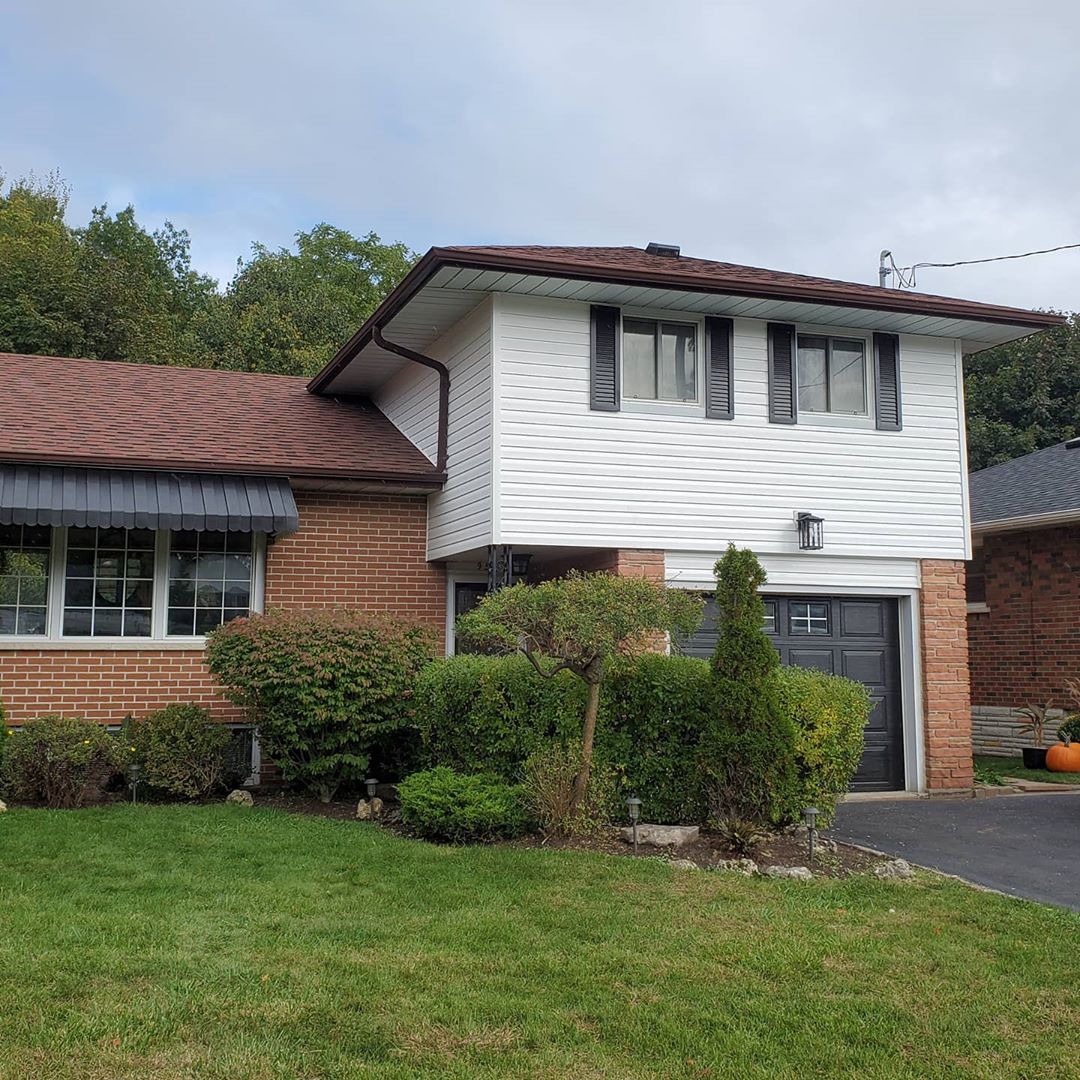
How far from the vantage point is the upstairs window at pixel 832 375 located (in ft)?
39.9

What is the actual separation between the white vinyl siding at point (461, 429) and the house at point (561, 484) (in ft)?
0.15

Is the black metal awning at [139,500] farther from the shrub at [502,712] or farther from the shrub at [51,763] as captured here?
the shrub at [502,712]

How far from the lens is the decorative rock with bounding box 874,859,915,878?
7.68 meters

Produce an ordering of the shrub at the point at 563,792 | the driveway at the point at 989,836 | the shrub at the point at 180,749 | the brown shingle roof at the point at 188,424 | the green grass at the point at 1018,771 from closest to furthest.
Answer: the driveway at the point at 989,836 → the shrub at the point at 563,792 → the shrub at the point at 180,749 → the brown shingle roof at the point at 188,424 → the green grass at the point at 1018,771

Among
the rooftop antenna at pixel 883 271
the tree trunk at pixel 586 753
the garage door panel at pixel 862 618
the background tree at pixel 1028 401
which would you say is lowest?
the tree trunk at pixel 586 753

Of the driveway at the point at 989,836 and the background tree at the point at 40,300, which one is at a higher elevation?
the background tree at the point at 40,300

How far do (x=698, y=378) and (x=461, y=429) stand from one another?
2.69 meters

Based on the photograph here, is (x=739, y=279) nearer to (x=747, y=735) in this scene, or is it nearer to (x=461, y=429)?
(x=461, y=429)

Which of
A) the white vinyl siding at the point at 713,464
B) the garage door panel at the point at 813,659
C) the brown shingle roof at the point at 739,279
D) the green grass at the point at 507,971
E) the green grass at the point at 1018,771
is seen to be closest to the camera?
the green grass at the point at 507,971

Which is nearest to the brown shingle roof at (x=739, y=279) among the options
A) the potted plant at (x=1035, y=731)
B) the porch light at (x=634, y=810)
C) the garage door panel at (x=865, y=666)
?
the garage door panel at (x=865, y=666)

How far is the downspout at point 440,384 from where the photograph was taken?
12.3 meters

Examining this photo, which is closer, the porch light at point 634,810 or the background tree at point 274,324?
the porch light at point 634,810

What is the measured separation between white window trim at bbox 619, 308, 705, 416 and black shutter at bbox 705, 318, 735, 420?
2.2 inches

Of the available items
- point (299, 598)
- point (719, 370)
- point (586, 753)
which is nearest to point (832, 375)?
point (719, 370)
